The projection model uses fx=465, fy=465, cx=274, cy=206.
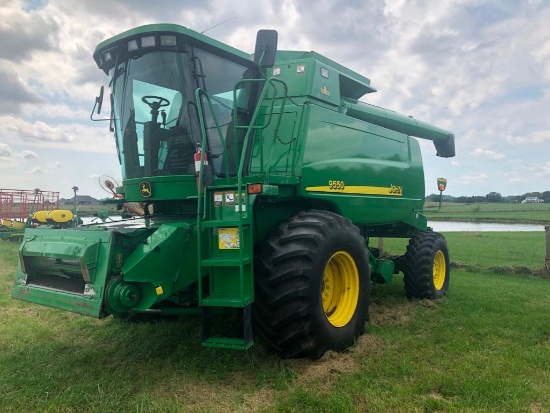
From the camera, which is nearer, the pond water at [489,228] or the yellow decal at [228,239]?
the yellow decal at [228,239]

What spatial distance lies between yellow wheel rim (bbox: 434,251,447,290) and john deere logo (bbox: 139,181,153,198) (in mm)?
5121

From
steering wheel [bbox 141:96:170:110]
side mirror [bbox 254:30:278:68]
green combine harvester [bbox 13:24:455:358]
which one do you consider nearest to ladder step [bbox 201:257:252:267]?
green combine harvester [bbox 13:24:455:358]

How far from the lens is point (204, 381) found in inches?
157

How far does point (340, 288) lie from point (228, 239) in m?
1.60

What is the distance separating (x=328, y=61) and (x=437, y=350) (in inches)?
147

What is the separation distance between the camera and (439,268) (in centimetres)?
801

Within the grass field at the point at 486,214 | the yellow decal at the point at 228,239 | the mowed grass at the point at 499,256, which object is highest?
the yellow decal at the point at 228,239

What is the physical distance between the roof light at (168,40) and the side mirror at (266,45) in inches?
32.6

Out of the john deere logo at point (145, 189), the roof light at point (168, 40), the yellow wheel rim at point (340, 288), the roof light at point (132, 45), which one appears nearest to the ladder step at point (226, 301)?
the yellow wheel rim at point (340, 288)

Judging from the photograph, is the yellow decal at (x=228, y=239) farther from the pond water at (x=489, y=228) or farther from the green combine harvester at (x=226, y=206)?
the pond water at (x=489, y=228)

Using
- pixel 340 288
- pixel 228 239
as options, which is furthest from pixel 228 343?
pixel 340 288

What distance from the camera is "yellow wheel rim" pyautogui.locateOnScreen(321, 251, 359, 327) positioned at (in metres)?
4.91

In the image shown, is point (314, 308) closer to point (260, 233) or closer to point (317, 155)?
point (260, 233)

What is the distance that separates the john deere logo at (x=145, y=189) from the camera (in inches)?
193
